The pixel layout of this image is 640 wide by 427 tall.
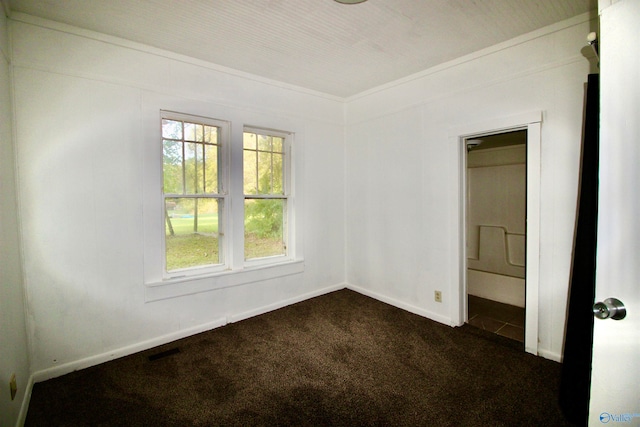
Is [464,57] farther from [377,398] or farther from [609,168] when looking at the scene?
[377,398]

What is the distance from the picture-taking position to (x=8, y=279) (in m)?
1.81

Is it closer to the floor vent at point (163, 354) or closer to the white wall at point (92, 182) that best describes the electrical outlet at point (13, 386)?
the white wall at point (92, 182)

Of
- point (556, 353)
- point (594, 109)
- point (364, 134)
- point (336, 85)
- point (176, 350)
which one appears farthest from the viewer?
point (364, 134)

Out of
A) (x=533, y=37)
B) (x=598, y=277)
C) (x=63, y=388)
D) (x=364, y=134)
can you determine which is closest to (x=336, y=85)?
(x=364, y=134)

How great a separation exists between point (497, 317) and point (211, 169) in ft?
11.5

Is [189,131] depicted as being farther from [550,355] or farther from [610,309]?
[550,355]

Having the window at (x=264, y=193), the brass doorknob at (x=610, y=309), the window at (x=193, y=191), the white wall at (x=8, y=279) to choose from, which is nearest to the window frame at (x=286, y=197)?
the window at (x=264, y=193)

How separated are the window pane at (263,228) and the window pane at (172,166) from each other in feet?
2.47

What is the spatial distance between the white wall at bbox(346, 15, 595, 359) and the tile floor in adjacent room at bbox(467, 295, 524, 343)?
1.32 feet

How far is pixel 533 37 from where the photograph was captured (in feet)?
8.05

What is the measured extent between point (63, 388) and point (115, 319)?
534 millimetres

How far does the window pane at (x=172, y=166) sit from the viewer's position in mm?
2818

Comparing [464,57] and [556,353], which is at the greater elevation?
[464,57]

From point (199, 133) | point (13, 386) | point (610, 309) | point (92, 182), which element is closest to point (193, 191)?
point (199, 133)
